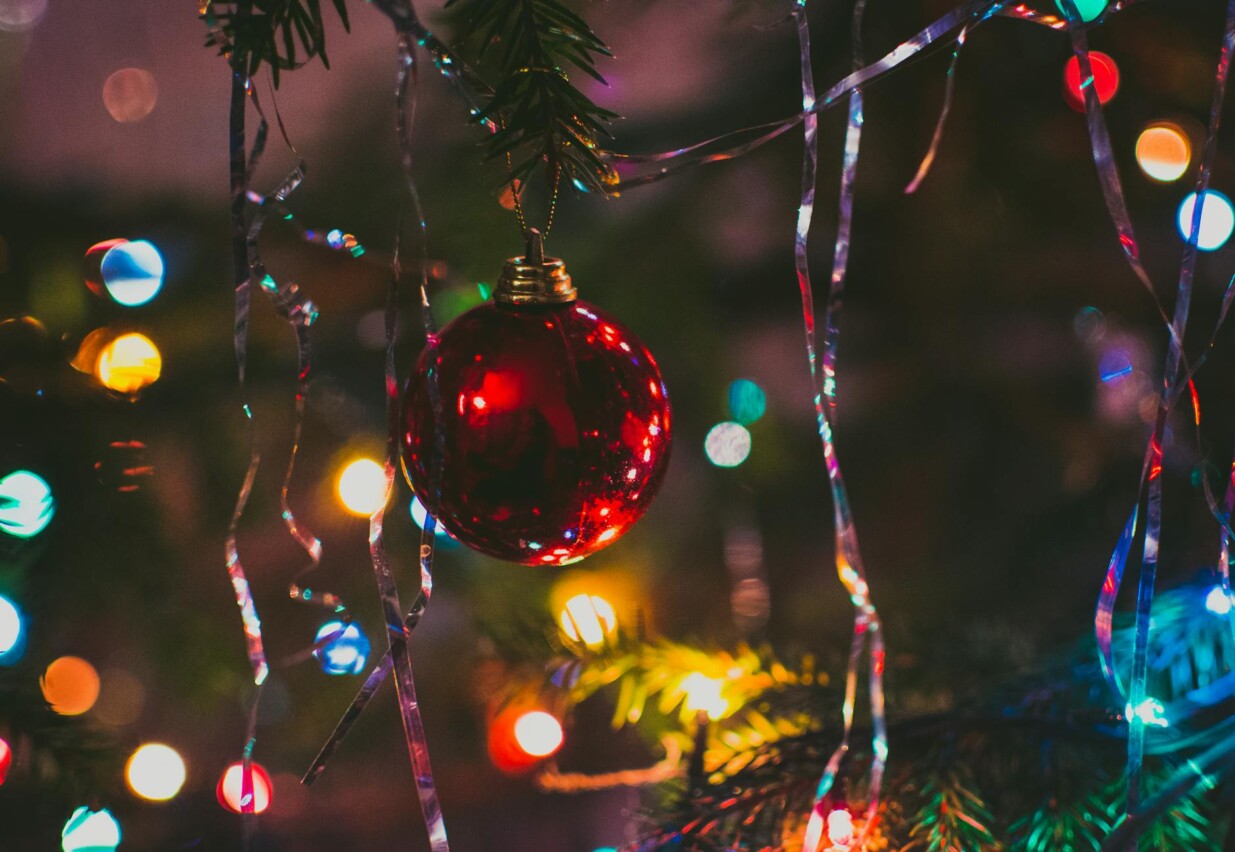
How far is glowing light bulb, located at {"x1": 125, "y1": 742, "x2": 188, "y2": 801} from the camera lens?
87 cm

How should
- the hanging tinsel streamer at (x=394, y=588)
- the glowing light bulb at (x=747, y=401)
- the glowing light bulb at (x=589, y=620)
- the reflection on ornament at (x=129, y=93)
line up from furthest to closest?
the reflection on ornament at (x=129, y=93) → the glowing light bulb at (x=747, y=401) → the glowing light bulb at (x=589, y=620) → the hanging tinsel streamer at (x=394, y=588)

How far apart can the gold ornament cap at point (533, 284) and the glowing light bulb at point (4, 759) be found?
434 mm

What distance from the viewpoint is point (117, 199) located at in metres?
0.74

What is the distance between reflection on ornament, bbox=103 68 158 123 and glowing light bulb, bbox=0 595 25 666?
667 mm

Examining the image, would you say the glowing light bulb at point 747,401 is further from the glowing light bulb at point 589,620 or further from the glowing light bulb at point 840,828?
the glowing light bulb at point 840,828

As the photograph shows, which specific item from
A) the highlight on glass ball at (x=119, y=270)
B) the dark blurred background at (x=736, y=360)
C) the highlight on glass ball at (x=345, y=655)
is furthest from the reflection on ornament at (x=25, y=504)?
the highlight on glass ball at (x=345, y=655)

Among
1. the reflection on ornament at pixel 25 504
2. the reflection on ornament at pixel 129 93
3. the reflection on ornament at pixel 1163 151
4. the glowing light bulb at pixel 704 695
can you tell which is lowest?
the glowing light bulb at pixel 704 695

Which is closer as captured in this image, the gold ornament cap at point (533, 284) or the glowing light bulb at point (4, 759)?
the gold ornament cap at point (533, 284)

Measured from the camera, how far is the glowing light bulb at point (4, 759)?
1.98ft

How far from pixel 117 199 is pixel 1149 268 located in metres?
0.78

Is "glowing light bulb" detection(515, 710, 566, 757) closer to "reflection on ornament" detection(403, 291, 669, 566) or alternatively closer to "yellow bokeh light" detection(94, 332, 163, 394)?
"yellow bokeh light" detection(94, 332, 163, 394)

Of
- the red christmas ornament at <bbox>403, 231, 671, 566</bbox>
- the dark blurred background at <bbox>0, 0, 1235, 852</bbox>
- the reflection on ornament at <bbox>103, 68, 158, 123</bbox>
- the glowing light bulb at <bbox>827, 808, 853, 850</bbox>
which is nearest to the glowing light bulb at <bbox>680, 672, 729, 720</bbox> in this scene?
the dark blurred background at <bbox>0, 0, 1235, 852</bbox>

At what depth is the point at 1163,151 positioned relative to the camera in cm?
70

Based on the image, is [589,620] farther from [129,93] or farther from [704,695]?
[129,93]
